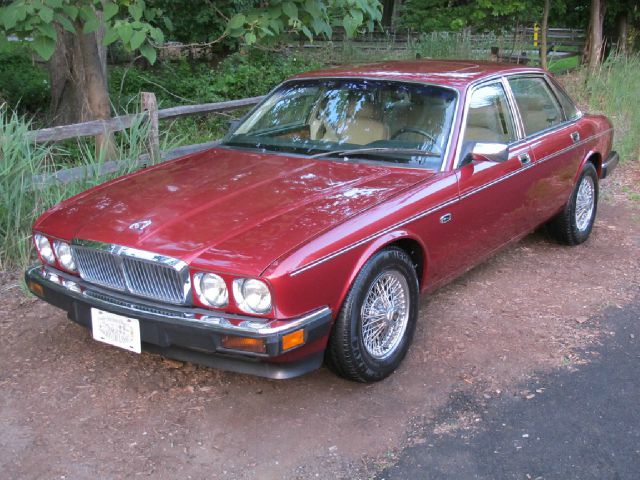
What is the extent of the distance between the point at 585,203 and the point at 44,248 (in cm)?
435

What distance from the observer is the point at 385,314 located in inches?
144

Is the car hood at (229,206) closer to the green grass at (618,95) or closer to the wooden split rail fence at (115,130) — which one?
the wooden split rail fence at (115,130)

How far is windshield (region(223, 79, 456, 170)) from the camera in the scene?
13.7 feet

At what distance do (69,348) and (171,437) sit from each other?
1173mm

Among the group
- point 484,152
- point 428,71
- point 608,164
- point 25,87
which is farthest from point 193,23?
point 484,152

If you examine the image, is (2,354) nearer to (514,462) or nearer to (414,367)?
(414,367)

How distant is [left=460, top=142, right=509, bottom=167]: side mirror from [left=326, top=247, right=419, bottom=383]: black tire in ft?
2.60

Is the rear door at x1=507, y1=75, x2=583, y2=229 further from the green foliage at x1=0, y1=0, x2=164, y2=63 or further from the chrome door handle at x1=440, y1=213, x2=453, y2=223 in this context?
the green foliage at x1=0, y1=0, x2=164, y2=63

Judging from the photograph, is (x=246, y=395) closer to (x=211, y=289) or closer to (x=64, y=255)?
(x=211, y=289)

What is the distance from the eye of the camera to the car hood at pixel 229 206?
124 inches

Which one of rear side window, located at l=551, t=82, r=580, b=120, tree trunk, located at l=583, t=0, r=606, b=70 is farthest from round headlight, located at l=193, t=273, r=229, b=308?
tree trunk, located at l=583, t=0, r=606, b=70

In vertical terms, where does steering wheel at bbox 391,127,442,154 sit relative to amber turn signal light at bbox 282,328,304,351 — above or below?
above

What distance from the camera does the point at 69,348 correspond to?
13.4 feet

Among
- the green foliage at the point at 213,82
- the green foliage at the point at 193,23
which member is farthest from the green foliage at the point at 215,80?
the green foliage at the point at 193,23
